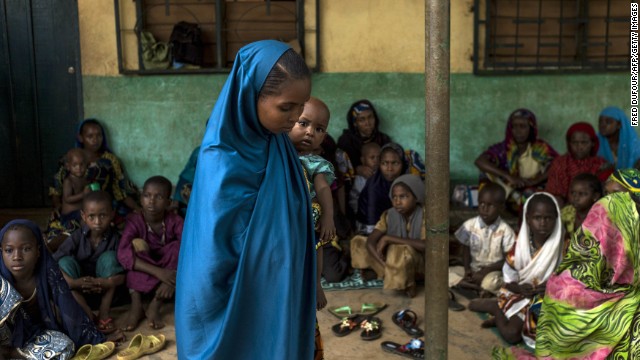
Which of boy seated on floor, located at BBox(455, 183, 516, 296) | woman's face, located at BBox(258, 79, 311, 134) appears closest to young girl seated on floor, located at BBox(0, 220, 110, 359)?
woman's face, located at BBox(258, 79, 311, 134)

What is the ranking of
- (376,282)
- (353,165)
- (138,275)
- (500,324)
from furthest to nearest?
1. (353,165)
2. (376,282)
3. (138,275)
4. (500,324)

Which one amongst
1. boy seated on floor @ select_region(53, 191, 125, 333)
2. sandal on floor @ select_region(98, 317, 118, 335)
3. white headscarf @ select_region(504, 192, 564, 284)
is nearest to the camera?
sandal on floor @ select_region(98, 317, 118, 335)

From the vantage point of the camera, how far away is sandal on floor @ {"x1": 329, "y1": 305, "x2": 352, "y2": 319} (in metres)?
4.49

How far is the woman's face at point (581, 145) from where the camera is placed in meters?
5.90

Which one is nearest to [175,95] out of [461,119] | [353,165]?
[353,165]

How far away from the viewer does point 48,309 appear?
12.5 feet

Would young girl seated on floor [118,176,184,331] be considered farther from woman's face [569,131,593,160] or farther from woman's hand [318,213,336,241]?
woman's face [569,131,593,160]

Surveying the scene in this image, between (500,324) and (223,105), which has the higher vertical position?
(223,105)

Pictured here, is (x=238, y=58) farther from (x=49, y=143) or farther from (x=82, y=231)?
(x=49, y=143)

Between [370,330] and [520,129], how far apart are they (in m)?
3.04

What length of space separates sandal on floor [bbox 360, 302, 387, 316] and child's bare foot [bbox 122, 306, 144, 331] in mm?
1508

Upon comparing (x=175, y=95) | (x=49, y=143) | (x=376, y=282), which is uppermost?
(x=175, y=95)

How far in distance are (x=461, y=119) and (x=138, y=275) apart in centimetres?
365

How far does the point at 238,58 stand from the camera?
193 cm
